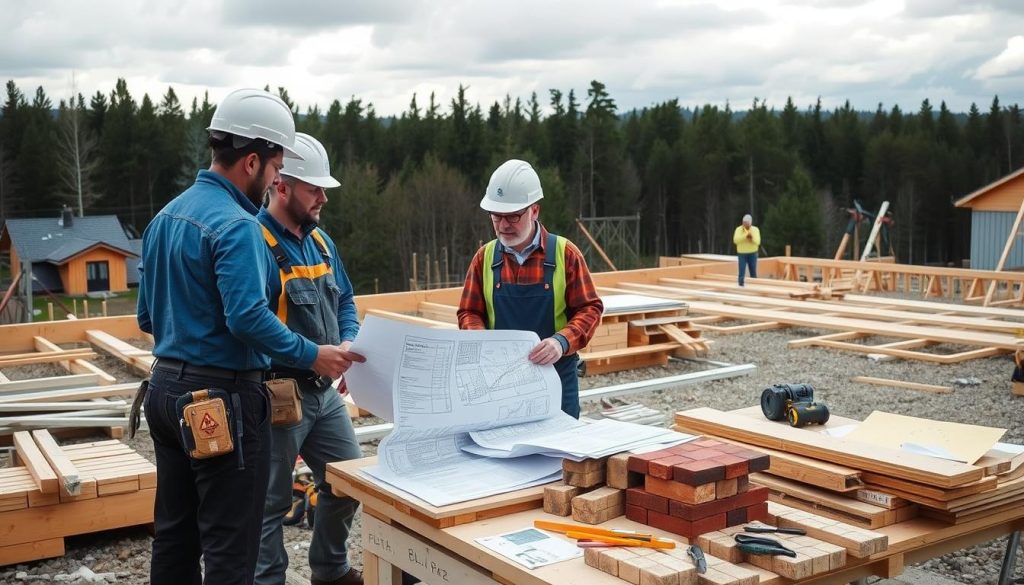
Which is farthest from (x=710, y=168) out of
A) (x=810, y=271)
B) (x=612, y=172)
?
(x=810, y=271)

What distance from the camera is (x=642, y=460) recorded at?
2508 mm

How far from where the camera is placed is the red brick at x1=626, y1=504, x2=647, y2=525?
2.50 m

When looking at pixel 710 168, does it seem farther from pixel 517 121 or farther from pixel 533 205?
pixel 533 205

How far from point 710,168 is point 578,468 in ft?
213

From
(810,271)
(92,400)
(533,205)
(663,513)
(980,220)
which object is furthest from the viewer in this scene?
(980,220)

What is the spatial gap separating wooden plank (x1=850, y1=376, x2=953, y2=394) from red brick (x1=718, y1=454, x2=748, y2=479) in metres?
7.84

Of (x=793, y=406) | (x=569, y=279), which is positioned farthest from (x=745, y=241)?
(x=793, y=406)

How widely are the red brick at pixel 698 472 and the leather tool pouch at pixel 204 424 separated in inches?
55.3

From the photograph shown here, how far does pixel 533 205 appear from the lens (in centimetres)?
417

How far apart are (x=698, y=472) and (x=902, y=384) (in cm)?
815

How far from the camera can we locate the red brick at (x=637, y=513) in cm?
250

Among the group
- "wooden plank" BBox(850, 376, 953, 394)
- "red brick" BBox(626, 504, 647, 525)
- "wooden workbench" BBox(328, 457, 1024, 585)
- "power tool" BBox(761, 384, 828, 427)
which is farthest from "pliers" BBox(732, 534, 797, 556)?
"wooden plank" BBox(850, 376, 953, 394)

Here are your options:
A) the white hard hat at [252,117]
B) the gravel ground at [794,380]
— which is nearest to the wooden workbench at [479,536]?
the white hard hat at [252,117]

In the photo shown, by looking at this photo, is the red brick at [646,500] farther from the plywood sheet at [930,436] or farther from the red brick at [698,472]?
the plywood sheet at [930,436]
